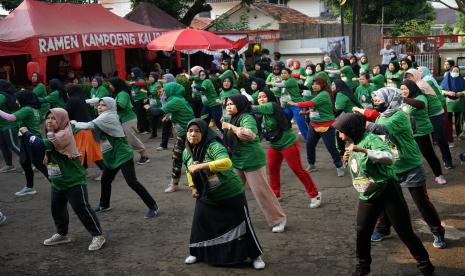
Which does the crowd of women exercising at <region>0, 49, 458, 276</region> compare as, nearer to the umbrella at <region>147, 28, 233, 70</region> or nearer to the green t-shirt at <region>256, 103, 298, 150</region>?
the green t-shirt at <region>256, 103, 298, 150</region>

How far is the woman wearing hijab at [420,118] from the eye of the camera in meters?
7.12

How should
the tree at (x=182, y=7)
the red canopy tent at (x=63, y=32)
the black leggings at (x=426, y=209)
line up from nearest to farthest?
the black leggings at (x=426, y=209), the red canopy tent at (x=63, y=32), the tree at (x=182, y=7)

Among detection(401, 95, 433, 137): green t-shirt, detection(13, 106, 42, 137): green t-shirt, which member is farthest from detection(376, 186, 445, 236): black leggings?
detection(13, 106, 42, 137): green t-shirt

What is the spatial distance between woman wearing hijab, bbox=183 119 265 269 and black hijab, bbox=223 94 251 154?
0.81 metres

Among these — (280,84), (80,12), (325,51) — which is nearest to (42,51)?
(80,12)

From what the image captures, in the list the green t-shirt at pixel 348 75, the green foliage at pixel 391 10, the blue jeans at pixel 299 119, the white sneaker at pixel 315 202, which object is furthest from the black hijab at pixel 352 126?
the green foliage at pixel 391 10

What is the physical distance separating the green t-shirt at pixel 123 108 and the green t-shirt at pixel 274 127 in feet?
10.1

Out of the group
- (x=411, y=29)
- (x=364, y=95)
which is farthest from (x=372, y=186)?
(x=411, y=29)

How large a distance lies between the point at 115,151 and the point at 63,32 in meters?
9.71

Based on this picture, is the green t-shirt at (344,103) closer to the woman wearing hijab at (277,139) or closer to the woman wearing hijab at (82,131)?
the woman wearing hijab at (277,139)

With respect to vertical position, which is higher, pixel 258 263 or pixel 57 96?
pixel 57 96

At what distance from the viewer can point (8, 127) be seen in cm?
980

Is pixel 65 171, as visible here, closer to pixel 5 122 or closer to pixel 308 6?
pixel 5 122

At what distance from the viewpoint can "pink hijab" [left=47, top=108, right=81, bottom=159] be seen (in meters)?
5.96
